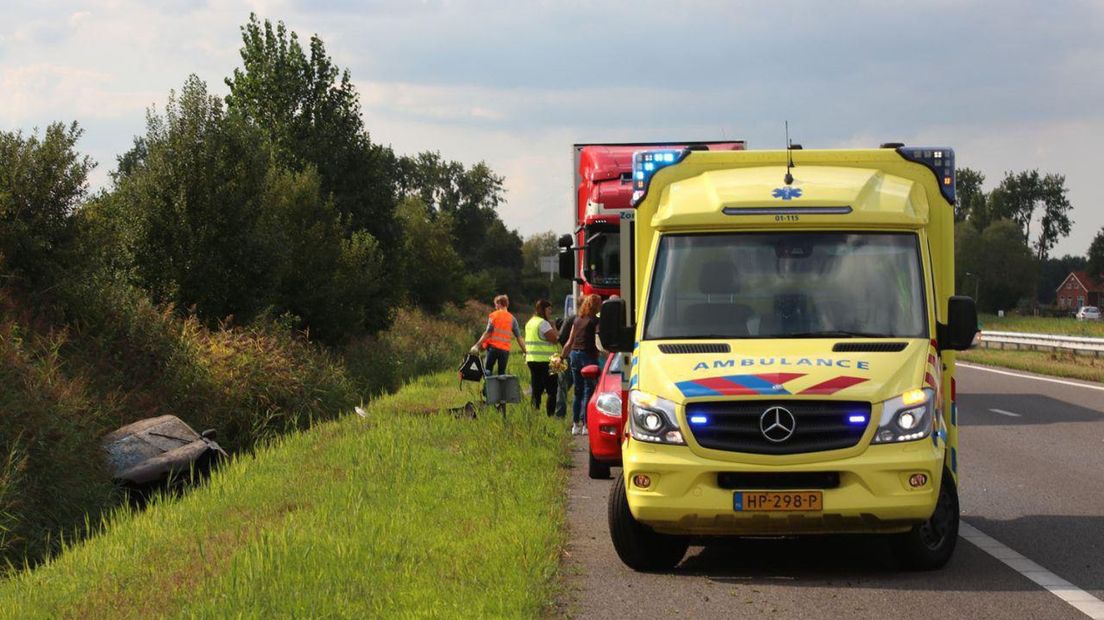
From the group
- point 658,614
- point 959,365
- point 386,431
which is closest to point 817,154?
point 658,614

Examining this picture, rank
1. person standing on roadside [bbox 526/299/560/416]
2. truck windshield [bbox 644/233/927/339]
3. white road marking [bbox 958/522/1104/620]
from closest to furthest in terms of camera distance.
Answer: white road marking [bbox 958/522/1104/620], truck windshield [bbox 644/233/927/339], person standing on roadside [bbox 526/299/560/416]

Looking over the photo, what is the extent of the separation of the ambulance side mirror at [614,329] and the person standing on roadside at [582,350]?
25.1 feet

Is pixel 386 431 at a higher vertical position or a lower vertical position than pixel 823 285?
lower

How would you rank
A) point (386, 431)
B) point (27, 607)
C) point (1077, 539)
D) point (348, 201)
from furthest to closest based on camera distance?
point (348, 201)
point (386, 431)
point (1077, 539)
point (27, 607)

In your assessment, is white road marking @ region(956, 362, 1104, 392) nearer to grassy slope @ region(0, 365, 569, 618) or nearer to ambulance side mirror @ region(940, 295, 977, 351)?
grassy slope @ region(0, 365, 569, 618)

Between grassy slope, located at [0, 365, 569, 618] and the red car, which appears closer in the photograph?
grassy slope, located at [0, 365, 569, 618]

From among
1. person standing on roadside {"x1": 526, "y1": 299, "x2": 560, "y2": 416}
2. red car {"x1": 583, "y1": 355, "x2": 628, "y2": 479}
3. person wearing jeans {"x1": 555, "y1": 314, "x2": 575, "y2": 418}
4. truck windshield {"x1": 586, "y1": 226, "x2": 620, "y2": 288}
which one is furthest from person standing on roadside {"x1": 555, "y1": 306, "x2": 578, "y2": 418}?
red car {"x1": 583, "y1": 355, "x2": 628, "y2": 479}

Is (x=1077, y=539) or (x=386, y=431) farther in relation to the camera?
(x=386, y=431)

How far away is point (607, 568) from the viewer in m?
9.28

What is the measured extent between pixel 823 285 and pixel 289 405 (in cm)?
1909

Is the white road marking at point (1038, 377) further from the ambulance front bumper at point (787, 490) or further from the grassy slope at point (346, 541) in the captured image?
the ambulance front bumper at point (787, 490)

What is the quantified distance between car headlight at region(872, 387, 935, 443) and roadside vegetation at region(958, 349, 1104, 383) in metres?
21.0

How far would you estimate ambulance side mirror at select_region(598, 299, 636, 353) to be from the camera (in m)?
9.87

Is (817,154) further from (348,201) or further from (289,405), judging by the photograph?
(348,201)
